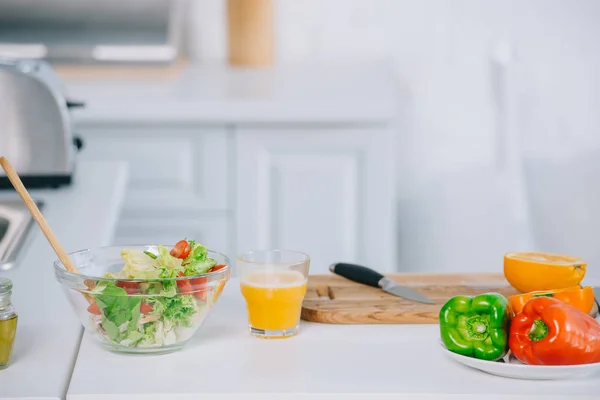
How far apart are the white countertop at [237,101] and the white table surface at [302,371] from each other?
1.33 metres

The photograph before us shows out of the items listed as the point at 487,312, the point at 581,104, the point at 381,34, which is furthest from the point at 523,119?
the point at 487,312

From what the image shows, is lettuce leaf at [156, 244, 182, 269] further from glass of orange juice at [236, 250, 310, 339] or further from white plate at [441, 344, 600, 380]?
white plate at [441, 344, 600, 380]

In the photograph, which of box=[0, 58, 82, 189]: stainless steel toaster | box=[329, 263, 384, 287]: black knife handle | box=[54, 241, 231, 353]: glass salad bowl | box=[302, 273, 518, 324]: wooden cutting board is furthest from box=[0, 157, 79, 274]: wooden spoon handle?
box=[0, 58, 82, 189]: stainless steel toaster

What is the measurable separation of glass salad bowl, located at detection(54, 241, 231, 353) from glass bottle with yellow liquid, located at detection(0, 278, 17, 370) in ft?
0.25

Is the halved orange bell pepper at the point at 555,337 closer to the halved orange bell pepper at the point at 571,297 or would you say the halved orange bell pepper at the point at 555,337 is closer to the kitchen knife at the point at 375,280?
the halved orange bell pepper at the point at 571,297

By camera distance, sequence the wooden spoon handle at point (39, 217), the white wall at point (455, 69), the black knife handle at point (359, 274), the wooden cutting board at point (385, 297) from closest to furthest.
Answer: the wooden spoon handle at point (39, 217) < the wooden cutting board at point (385, 297) < the black knife handle at point (359, 274) < the white wall at point (455, 69)

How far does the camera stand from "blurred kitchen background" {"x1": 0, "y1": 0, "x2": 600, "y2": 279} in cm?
241

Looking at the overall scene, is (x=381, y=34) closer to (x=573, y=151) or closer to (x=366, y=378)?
(x=573, y=151)

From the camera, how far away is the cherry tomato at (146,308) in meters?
0.94

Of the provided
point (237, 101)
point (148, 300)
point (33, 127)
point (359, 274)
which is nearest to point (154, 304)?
point (148, 300)

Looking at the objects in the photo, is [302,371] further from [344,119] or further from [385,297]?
[344,119]

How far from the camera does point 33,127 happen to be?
1790 mm

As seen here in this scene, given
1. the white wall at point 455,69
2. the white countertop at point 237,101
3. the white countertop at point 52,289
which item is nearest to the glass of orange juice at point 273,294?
the white countertop at point 52,289

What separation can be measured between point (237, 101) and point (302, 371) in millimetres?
1501
